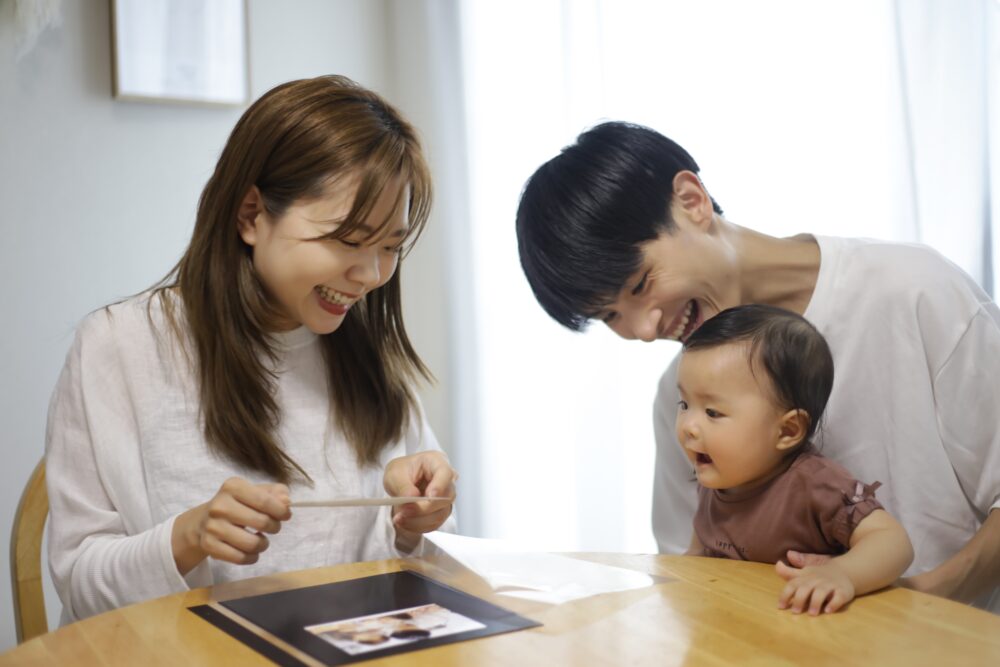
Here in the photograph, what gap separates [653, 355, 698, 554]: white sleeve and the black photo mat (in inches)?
25.9

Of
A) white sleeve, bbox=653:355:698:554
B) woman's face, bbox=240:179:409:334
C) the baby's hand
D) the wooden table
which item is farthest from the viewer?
white sleeve, bbox=653:355:698:554

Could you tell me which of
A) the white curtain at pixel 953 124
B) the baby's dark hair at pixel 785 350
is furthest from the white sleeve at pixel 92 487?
the white curtain at pixel 953 124

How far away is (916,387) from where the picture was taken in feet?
4.56

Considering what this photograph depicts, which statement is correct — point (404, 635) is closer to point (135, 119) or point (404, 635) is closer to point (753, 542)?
point (753, 542)

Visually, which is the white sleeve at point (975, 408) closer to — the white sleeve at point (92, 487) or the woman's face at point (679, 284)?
the woman's face at point (679, 284)

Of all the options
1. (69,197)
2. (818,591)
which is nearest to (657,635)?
(818,591)

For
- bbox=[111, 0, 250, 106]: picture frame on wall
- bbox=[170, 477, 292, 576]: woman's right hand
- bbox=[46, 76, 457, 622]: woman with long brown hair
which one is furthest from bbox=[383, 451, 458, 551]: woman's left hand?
bbox=[111, 0, 250, 106]: picture frame on wall

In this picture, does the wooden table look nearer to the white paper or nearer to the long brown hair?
the white paper

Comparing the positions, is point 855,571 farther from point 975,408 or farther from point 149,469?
point 149,469

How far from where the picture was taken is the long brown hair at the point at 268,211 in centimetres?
134

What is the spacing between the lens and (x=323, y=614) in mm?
1007

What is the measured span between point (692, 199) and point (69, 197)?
1738mm

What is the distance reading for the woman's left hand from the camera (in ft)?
4.25

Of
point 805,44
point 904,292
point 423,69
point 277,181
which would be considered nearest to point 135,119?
point 423,69
